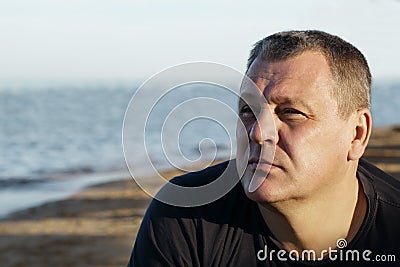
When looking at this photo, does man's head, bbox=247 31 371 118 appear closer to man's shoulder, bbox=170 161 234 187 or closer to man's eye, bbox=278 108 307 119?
man's eye, bbox=278 108 307 119

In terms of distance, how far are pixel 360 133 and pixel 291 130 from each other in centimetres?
40

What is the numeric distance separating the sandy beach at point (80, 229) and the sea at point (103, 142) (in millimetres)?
737

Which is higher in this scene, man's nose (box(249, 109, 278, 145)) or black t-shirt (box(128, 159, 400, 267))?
man's nose (box(249, 109, 278, 145))

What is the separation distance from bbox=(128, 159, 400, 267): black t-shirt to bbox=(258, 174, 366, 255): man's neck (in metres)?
0.04

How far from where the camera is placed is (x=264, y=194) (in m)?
2.83

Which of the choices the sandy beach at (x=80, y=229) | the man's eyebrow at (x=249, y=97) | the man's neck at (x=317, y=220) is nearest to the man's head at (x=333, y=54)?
the man's eyebrow at (x=249, y=97)

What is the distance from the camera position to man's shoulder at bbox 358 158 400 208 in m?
3.21

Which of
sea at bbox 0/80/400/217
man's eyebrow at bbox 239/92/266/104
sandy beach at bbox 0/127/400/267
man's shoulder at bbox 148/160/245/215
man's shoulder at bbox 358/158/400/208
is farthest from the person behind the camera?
sandy beach at bbox 0/127/400/267

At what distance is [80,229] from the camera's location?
1016 cm

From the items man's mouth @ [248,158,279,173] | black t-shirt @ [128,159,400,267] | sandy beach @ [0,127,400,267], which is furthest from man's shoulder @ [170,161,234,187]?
sandy beach @ [0,127,400,267]

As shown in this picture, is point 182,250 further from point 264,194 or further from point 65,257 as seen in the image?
point 65,257

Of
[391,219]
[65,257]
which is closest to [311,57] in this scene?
[391,219]

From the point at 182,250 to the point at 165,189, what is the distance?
0.32 m

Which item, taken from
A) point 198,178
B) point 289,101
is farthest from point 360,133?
point 198,178
